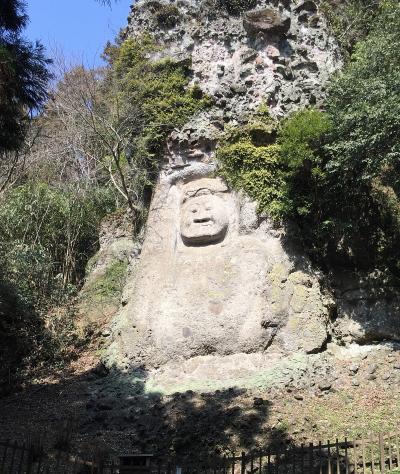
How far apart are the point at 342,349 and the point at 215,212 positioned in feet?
13.4

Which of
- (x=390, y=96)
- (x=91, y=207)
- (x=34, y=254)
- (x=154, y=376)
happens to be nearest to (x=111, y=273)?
(x=34, y=254)

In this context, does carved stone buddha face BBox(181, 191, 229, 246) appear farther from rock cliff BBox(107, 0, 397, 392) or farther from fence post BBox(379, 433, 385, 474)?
fence post BBox(379, 433, 385, 474)

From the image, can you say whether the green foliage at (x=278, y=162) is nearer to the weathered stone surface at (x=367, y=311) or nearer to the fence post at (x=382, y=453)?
A: the weathered stone surface at (x=367, y=311)

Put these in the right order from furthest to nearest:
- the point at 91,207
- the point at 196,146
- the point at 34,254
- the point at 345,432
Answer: the point at 91,207, the point at 34,254, the point at 196,146, the point at 345,432

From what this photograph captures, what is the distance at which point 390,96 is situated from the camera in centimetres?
1169

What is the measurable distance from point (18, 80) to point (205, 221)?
612 centimetres

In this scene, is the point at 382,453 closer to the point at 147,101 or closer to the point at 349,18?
the point at 147,101

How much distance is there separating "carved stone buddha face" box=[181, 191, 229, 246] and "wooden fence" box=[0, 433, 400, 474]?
5.74 metres

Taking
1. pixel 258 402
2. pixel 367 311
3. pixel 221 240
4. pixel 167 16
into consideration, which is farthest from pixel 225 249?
pixel 167 16

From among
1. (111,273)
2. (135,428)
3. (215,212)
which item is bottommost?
(135,428)

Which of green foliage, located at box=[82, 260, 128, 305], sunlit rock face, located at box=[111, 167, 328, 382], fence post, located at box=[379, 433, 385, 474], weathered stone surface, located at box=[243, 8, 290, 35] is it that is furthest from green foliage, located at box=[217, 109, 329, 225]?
fence post, located at box=[379, 433, 385, 474]

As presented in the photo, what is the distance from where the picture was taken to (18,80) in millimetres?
8344

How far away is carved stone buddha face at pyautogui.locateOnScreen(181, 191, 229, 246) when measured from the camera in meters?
13.5

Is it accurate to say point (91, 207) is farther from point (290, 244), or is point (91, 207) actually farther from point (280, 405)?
point (280, 405)
